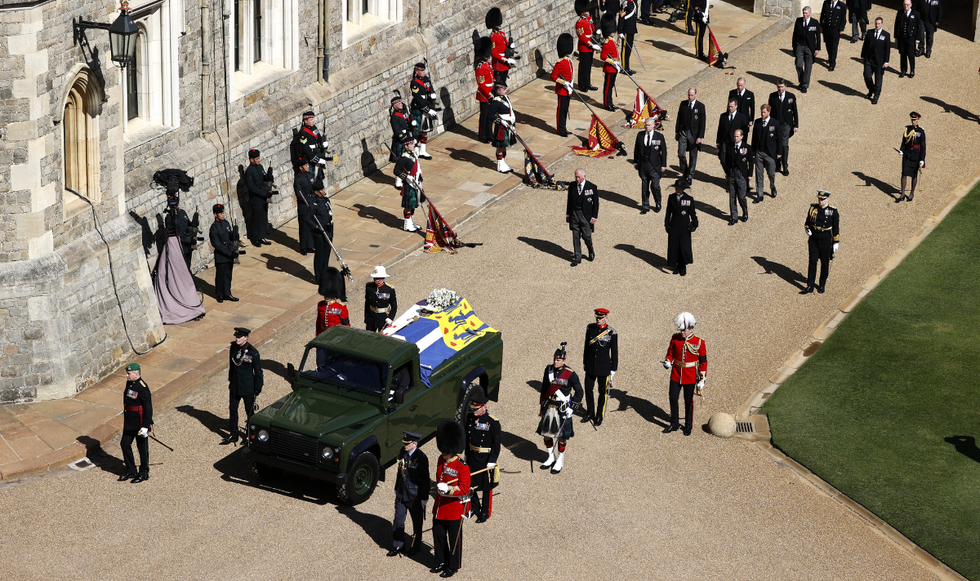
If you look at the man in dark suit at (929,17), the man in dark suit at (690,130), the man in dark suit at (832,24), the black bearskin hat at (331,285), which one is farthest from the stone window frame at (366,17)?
the man in dark suit at (929,17)

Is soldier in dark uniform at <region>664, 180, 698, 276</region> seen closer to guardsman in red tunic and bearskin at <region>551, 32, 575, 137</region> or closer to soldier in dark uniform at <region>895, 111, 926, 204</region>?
soldier in dark uniform at <region>895, 111, 926, 204</region>

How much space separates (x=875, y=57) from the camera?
3173cm

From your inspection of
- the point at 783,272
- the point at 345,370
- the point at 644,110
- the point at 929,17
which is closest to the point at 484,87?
the point at 644,110

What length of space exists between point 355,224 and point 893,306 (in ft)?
32.4

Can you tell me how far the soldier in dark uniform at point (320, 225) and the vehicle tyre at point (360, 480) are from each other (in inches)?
277

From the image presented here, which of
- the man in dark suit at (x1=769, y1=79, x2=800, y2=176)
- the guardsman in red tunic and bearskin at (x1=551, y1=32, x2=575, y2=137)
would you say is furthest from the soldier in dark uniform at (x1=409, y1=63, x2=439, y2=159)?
the man in dark suit at (x1=769, y1=79, x2=800, y2=176)

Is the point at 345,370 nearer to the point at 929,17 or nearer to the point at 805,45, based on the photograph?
the point at 805,45

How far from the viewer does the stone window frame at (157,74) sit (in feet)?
75.6

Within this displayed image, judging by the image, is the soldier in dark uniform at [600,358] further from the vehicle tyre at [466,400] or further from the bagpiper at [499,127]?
the bagpiper at [499,127]

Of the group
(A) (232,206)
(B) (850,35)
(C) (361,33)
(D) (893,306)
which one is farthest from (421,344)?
(B) (850,35)

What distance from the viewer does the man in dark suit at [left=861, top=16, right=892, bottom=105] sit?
1243 inches

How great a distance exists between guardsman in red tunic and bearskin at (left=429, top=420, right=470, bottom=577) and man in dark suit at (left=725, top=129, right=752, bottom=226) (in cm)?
1186

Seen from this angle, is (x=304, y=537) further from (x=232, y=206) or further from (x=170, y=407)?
(x=232, y=206)

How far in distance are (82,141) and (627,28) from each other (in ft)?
55.5
